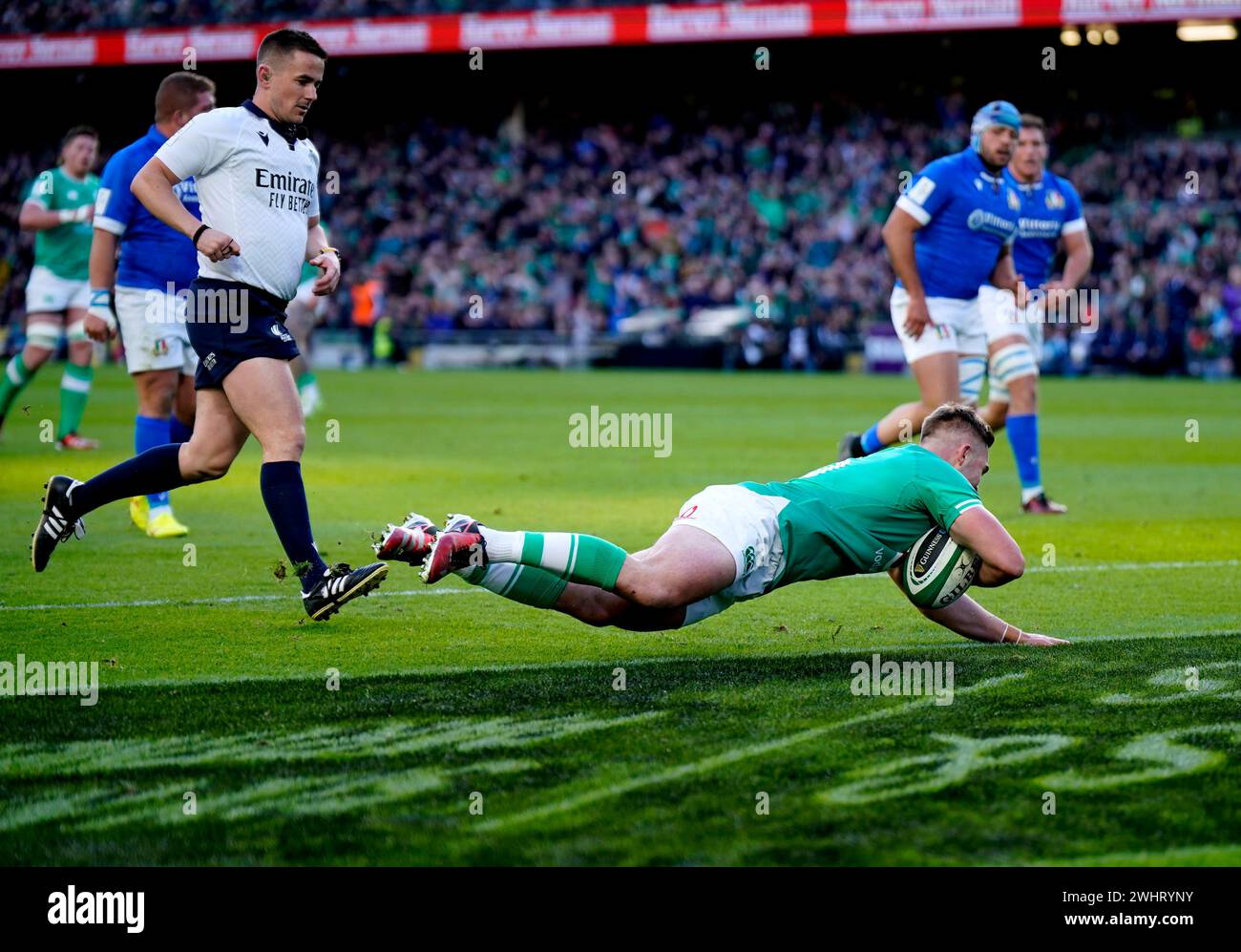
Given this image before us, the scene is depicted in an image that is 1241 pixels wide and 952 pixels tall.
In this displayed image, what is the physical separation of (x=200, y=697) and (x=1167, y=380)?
98.9 ft

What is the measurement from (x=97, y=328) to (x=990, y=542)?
17.8 feet

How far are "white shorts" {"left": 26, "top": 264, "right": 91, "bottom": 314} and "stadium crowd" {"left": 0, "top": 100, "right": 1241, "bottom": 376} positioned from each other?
21.4m

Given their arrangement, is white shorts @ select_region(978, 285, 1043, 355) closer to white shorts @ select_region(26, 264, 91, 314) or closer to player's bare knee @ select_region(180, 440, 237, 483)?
player's bare knee @ select_region(180, 440, 237, 483)

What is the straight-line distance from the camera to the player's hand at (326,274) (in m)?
6.79

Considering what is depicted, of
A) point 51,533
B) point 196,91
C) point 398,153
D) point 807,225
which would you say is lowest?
point 51,533

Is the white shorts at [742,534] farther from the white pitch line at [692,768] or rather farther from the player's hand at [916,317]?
A: the player's hand at [916,317]

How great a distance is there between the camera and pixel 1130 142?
41.3 m

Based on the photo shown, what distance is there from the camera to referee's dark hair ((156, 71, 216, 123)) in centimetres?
862

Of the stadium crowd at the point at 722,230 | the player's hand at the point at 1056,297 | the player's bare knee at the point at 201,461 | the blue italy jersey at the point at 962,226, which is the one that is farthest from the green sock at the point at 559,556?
the stadium crowd at the point at 722,230

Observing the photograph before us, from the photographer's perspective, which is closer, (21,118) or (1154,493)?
(1154,493)

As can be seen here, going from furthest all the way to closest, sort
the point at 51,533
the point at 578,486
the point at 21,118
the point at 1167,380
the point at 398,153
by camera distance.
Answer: the point at 21,118 → the point at 398,153 → the point at 1167,380 → the point at 578,486 → the point at 51,533

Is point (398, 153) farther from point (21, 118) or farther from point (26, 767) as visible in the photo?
point (26, 767)

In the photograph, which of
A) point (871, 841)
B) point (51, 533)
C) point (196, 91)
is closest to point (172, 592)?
point (51, 533)

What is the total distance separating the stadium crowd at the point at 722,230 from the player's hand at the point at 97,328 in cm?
2716
